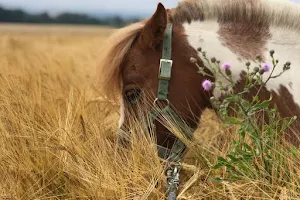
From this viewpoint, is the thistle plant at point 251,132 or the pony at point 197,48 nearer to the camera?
the thistle plant at point 251,132

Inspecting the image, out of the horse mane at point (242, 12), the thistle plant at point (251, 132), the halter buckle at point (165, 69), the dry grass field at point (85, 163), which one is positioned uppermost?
the horse mane at point (242, 12)

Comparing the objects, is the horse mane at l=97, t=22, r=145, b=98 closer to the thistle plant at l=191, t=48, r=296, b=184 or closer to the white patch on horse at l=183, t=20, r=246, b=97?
the white patch on horse at l=183, t=20, r=246, b=97

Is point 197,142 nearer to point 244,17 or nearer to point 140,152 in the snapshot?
point 140,152

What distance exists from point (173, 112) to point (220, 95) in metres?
0.26

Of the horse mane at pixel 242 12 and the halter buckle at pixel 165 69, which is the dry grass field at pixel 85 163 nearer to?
the halter buckle at pixel 165 69

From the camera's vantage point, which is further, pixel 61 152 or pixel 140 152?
pixel 61 152

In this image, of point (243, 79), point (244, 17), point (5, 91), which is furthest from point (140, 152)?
point (5, 91)

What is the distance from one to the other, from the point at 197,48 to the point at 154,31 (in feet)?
0.79

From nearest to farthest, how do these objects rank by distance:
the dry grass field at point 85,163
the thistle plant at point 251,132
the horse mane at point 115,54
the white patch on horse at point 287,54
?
1. the thistle plant at point 251,132
2. the dry grass field at point 85,163
3. the white patch on horse at point 287,54
4. the horse mane at point 115,54

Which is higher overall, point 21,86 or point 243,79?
point 243,79

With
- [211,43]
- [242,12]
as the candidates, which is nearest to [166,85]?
[211,43]

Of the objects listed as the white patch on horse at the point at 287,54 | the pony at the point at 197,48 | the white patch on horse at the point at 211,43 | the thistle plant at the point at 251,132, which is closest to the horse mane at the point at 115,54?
the pony at the point at 197,48

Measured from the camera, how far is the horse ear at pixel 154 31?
2580mm

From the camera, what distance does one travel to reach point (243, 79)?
8.52 ft
